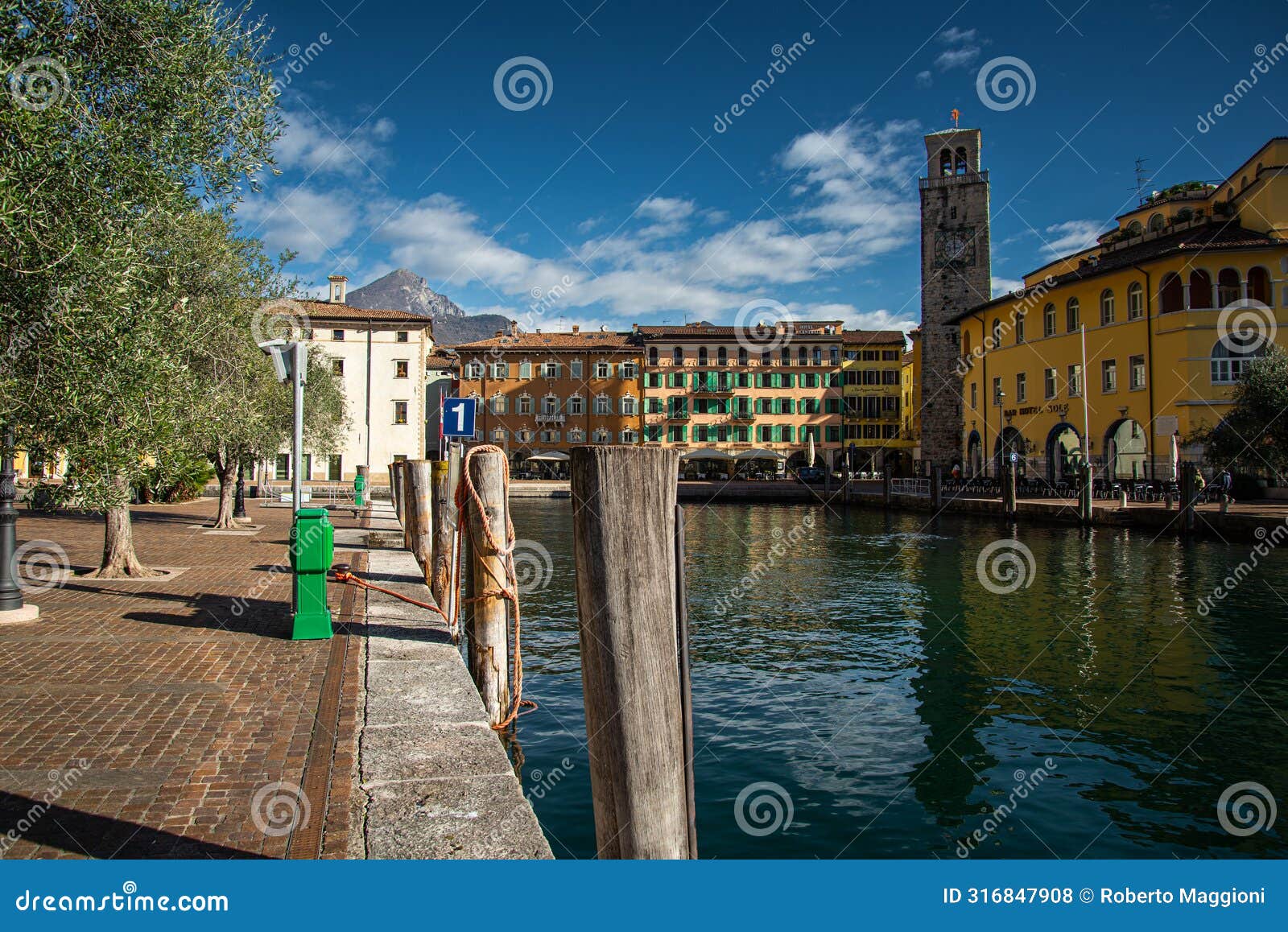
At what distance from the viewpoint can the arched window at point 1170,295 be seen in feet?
124

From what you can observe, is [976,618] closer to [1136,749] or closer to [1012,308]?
[1136,749]

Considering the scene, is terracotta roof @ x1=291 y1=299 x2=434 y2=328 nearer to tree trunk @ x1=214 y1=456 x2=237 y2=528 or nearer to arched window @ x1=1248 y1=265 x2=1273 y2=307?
tree trunk @ x1=214 y1=456 x2=237 y2=528

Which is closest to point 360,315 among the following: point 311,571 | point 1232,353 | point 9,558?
point 1232,353

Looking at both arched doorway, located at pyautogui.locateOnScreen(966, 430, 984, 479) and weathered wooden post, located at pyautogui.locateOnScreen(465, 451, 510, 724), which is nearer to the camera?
weathered wooden post, located at pyautogui.locateOnScreen(465, 451, 510, 724)

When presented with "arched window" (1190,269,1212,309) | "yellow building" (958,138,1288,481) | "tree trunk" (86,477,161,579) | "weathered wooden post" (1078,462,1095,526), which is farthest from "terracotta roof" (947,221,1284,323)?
"tree trunk" (86,477,161,579)

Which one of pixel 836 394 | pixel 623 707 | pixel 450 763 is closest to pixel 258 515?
pixel 450 763

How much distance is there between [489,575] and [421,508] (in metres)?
7.29

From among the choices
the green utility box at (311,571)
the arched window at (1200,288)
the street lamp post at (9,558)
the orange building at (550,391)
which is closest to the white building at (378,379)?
the orange building at (550,391)

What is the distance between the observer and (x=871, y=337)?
82.2m

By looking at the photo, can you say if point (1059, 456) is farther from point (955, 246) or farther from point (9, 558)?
point (9, 558)

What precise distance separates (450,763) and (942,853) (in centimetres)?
382

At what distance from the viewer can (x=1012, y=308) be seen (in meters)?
49.4

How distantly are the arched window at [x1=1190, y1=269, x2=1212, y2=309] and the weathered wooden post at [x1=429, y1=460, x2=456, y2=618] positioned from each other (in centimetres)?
3743

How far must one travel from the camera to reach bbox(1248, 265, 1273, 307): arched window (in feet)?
121
